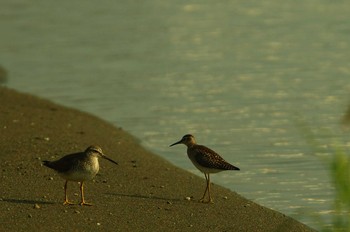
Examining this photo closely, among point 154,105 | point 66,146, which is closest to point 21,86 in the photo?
point 154,105

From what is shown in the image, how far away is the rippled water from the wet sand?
0.55 metres

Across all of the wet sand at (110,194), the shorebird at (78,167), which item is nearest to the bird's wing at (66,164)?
the shorebird at (78,167)

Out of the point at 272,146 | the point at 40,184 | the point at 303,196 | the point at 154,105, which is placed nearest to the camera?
the point at 40,184

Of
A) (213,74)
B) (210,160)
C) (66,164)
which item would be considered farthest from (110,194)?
(213,74)

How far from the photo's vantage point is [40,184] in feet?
36.9

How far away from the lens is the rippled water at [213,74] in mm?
13750

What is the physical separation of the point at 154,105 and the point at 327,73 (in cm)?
346

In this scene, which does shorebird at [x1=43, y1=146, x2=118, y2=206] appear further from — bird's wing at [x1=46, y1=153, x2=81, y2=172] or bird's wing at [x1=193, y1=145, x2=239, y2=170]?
bird's wing at [x1=193, y1=145, x2=239, y2=170]

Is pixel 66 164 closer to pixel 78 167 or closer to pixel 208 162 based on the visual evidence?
pixel 78 167

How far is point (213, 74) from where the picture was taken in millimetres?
19172

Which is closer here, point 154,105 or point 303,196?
point 303,196

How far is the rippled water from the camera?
45.1ft

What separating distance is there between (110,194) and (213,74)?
833 cm

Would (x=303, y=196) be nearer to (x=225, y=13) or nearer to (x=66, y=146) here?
(x=66, y=146)
